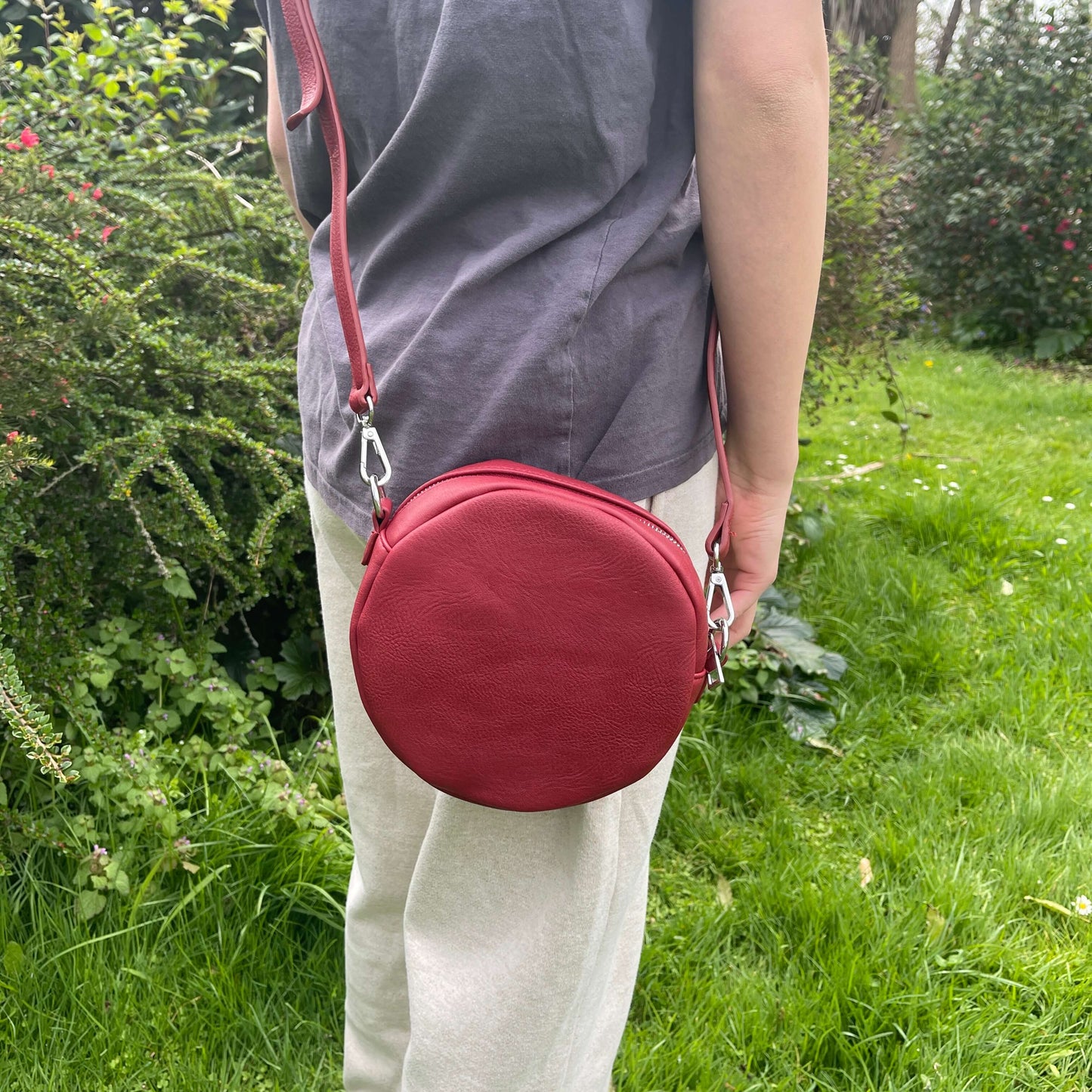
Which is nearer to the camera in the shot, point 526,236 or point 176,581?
point 526,236

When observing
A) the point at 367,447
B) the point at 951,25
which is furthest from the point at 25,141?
the point at 951,25

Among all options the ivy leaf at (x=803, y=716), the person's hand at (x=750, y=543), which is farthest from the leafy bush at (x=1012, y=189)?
the person's hand at (x=750, y=543)

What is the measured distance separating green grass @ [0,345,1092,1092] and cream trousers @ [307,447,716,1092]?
2.18 ft

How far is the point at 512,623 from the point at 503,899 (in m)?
0.35

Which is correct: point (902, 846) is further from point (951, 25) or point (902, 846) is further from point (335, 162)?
point (951, 25)

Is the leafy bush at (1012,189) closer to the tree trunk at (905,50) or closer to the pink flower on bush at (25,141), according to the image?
the tree trunk at (905,50)

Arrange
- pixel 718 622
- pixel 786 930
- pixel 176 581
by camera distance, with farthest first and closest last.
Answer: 1. pixel 176 581
2. pixel 786 930
3. pixel 718 622

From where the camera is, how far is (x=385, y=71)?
882 mm

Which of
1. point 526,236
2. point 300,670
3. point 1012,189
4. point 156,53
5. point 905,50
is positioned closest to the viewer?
point 526,236

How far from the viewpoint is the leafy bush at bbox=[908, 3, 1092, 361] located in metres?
6.84

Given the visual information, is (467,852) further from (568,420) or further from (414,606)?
(568,420)

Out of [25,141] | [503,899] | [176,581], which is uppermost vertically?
[25,141]

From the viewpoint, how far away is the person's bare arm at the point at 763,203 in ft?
2.53

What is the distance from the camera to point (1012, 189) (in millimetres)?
6922
